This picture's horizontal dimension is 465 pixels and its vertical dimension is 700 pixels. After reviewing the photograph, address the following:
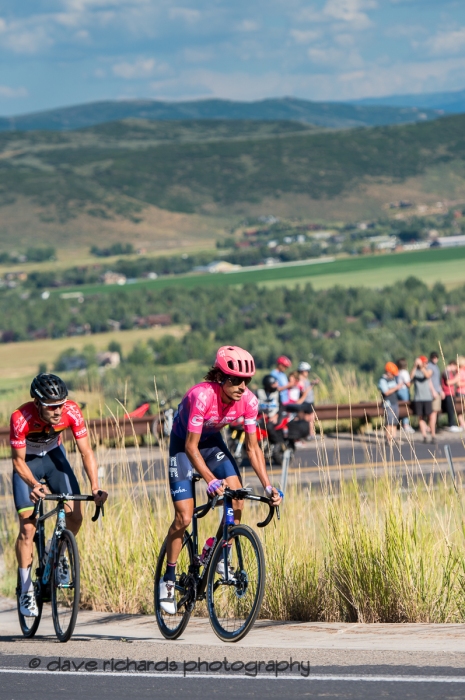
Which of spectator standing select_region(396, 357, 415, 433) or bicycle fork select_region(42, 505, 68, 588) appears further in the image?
spectator standing select_region(396, 357, 415, 433)

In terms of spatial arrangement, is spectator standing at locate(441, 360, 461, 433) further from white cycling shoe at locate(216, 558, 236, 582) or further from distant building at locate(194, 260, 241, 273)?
distant building at locate(194, 260, 241, 273)

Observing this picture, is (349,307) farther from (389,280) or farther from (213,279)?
(213,279)

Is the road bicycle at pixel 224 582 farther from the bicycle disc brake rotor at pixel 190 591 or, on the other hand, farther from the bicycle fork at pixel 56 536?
the bicycle fork at pixel 56 536

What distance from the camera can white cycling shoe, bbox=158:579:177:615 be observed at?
6.62m

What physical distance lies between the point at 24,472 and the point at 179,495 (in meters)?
1.02

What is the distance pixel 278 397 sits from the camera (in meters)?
17.2

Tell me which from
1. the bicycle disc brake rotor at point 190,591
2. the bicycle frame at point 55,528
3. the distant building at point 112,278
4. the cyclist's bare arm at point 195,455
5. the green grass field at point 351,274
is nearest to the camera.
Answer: the cyclist's bare arm at point 195,455

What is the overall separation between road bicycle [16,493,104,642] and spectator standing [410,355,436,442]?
11.3 meters

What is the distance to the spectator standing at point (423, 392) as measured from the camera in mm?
17688

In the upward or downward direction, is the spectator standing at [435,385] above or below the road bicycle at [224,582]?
above

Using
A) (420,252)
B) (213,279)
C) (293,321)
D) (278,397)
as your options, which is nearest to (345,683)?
(278,397)

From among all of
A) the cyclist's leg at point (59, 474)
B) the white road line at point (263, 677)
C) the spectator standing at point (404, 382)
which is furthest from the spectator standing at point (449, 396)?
the white road line at point (263, 677)

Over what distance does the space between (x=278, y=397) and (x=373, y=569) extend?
33.6 feet

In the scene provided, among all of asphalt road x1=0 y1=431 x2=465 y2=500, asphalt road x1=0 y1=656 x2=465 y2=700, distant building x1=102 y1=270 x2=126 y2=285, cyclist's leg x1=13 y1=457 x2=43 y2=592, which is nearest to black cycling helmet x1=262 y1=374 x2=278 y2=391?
asphalt road x1=0 y1=431 x2=465 y2=500
